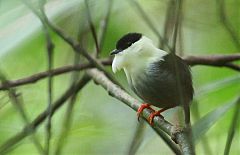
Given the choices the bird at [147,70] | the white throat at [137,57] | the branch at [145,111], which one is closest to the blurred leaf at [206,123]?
the branch at [145,111]

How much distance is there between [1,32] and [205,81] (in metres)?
1.07

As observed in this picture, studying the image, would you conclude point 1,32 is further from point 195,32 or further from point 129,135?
point 195,32

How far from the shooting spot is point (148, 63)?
69.4 inches

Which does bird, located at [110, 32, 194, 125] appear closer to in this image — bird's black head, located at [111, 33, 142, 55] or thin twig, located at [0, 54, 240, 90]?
bird's black head, located at [111, 33, 142, 55]

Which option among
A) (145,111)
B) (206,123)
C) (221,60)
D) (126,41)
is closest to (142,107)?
(145,111)

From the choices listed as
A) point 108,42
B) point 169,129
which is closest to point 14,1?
point 169,129

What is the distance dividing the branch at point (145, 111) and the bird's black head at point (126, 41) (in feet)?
0.41

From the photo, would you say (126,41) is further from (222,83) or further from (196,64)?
(222,83)

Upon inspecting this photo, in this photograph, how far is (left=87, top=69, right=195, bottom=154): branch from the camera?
1.15 metres

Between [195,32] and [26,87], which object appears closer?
[195,32]

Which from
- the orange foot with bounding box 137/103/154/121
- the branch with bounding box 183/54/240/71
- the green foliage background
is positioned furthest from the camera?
the branch with bounding box 183/54/240/71

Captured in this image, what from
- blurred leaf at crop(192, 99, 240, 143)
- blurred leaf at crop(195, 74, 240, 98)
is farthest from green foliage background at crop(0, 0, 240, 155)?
blurred leaf at crop(192, 99, 240, 143)

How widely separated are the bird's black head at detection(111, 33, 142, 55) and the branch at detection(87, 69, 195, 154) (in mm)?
124

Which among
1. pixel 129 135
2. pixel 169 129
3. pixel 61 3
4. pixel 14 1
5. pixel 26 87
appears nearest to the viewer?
pixel 14 1
